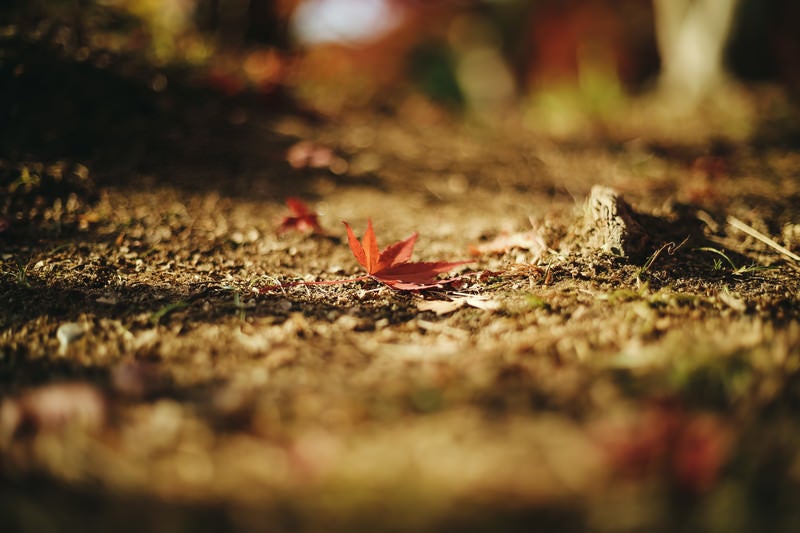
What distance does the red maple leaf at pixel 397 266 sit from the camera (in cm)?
129

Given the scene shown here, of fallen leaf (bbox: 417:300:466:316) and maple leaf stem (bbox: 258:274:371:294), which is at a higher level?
maple leaf stem (bbox: 258:274:371:294)

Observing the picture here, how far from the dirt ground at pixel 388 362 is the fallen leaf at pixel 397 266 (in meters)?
0.05

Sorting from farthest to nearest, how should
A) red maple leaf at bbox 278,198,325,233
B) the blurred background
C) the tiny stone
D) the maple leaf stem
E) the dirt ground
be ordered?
the blurred background → red maple leaf at bbox 278,198,325,233 → the maple leaf stem → the tiny stone → the dirt ground

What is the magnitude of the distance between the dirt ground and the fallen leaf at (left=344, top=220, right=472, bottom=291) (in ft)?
0.15

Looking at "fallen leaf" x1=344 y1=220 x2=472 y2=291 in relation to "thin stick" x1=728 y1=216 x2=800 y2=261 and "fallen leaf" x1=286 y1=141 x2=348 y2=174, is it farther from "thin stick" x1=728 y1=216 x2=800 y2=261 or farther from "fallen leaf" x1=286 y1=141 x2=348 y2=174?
"fallen leaf" x1=286 y1=141 x2=348 y2=174

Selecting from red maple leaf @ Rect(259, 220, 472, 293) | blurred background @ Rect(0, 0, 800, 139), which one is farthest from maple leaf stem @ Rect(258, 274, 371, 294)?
blurred background @ Rect(0, 0, 800, 139)

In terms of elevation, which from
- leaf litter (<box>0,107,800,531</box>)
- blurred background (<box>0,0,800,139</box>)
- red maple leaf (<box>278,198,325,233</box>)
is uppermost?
blurred background (<box>0,0,800,139</box>)

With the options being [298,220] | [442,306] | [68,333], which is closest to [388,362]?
[442,306]

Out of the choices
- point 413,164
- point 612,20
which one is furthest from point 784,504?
point 612,20

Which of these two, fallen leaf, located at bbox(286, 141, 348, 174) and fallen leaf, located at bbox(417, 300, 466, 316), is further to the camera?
fallen leaf, located at bbox(286, 141, 348, 174)

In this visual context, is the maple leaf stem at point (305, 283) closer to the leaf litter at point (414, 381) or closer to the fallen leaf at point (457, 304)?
the leaf litter at point (414, 381)

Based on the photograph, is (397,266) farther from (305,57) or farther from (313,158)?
(305,57)

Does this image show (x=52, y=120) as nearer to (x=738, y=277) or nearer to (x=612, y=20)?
(x=738, y=277)

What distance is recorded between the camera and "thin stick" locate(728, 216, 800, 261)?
1417mm
